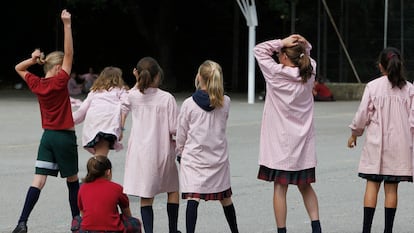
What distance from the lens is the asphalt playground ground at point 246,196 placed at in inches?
353

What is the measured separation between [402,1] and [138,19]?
32.5 feet

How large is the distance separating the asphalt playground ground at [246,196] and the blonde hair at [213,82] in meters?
1.52

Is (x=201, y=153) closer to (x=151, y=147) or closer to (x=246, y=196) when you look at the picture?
(x=151, y=147)

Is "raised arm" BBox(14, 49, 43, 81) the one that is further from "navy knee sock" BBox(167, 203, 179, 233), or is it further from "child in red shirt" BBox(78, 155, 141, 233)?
"navy knee sock" BBox(167, 203, 179, 233)

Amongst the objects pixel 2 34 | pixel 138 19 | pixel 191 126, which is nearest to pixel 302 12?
pixel 138 19

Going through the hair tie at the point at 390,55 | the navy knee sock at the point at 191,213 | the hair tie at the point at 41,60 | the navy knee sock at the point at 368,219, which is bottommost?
the navy knee sock at the point at 368,219

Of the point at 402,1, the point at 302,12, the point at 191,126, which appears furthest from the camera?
the point at 302,12

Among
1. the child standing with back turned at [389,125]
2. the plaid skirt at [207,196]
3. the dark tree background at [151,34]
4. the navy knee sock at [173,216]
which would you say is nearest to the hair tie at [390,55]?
the child standing with back turned at [389,125]

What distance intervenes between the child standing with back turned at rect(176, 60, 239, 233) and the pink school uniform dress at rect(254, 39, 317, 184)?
0.38m

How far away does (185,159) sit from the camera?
25.5ft

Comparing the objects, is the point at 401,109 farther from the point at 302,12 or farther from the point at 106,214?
the point at 302,12

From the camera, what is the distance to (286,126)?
303 inches

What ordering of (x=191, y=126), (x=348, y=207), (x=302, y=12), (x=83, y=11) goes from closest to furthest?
1. (x=191, y=126)
2. (x=348, y=207)
3. (x=302, y=12)
4. (x=83, y=11)

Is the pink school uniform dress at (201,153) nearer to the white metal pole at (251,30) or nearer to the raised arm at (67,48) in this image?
the raised arm at (67,48)
